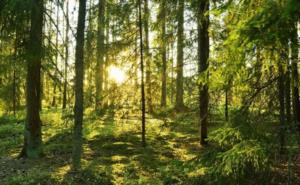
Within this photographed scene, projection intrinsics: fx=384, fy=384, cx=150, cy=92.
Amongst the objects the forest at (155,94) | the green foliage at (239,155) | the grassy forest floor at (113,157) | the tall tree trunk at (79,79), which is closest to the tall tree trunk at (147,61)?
the forest at (155,94)

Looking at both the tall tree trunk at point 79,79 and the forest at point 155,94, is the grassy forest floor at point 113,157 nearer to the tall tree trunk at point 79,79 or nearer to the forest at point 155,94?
the forest at point 155,94

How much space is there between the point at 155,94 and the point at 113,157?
3.63 metres

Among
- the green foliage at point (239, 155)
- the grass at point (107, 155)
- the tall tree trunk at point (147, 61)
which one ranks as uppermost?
the tall tree trunk at point (147, 61)

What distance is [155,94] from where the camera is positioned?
49.9ft

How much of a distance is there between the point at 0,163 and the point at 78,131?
111 inches

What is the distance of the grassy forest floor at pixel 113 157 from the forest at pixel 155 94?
0.15ft

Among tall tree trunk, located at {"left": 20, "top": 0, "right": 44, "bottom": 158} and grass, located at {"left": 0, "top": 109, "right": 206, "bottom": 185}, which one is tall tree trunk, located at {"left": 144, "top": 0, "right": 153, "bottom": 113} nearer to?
grass, located at {"left": 0, "top": 109, "right": 206, "bottom": 185}

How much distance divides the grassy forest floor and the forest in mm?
45

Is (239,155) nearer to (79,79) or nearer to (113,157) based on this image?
(79,79)

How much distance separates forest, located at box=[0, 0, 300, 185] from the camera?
18.0 ft

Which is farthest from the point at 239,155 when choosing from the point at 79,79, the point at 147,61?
the point at 147,61

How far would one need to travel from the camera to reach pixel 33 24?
1205cm

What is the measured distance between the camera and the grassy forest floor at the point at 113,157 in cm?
1003

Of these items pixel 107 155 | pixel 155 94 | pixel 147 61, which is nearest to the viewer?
pixel 107 155
